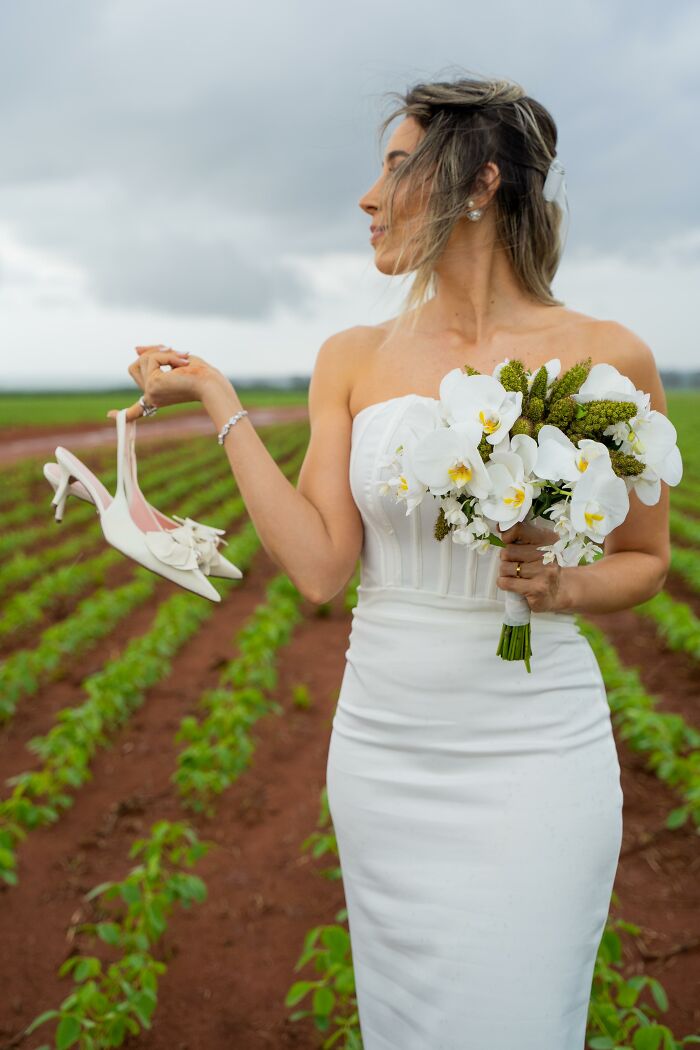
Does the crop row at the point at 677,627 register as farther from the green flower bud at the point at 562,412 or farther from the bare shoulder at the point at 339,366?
the green flower bud at the point at 562,412

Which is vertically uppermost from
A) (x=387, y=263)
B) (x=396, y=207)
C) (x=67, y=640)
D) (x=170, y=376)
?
(x=396, y=207)

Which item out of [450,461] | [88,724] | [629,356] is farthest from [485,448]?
[88,724]

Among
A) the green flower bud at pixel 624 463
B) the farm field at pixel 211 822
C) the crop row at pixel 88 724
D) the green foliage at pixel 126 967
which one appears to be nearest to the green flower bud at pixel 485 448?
the green flower bud at pixel 624 463

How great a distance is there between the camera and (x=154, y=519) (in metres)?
2.24

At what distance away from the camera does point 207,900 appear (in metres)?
4.13

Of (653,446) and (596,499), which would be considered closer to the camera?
(596,499)

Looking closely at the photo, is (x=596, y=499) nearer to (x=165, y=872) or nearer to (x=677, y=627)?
(x=165, y=872)

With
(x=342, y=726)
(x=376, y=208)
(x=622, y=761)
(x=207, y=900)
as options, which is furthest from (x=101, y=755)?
(x=376, y=208)

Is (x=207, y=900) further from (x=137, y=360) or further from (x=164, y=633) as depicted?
(x=164, y=633)

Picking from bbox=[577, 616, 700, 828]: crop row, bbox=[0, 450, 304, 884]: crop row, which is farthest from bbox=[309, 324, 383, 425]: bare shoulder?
bbox=[577, 616, 700, 828]: crop row

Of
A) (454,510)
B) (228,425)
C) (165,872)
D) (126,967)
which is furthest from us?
(165,872)

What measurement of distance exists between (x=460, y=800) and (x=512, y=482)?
0.73 meters

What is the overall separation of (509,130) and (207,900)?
11.1 feet

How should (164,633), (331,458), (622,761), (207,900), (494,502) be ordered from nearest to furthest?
1. (494,502)
2. (331,458)
3. (207,900)
4. (622,761)
5. (164,633)
